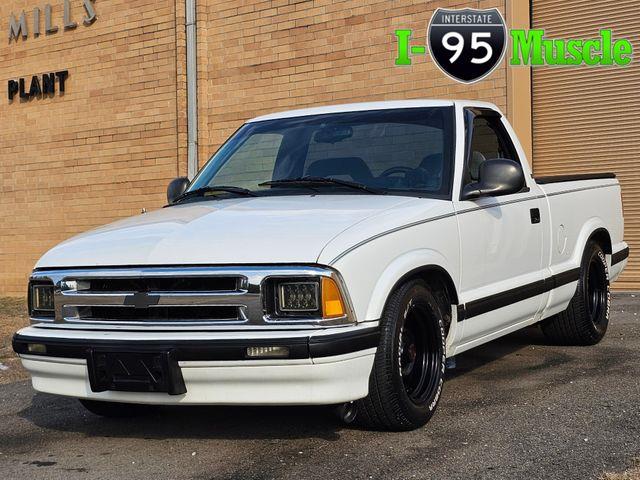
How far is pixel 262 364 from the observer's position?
412 centimetres

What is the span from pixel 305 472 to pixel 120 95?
11.7 metres

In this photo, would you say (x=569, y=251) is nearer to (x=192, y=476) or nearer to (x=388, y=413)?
(x=388, y=413)

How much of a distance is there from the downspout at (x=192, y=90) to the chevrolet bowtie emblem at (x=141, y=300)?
9.74 metres

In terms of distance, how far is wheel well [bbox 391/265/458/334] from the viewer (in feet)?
15.6

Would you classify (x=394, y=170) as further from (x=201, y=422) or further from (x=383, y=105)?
(x=201, y=422)

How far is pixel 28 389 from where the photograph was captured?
6.71m

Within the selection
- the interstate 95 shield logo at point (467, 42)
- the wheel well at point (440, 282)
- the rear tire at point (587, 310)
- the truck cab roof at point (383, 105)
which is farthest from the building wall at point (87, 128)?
the wheel well at point (440, 282)

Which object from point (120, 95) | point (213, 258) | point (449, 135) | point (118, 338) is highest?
point (120, 95)

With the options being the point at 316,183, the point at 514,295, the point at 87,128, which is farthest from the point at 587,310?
the point at 87,128

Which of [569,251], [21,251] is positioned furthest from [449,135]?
[21,251]

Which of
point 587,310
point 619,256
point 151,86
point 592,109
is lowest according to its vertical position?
point 587,310

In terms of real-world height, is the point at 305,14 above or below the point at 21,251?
above

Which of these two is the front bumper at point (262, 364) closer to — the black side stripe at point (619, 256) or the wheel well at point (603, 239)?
the wheel well at point (603, 239)

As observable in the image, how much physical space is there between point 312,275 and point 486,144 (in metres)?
2.39
